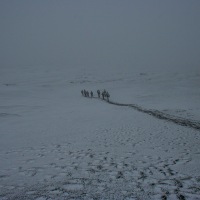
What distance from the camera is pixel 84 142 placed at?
9805 millimetres

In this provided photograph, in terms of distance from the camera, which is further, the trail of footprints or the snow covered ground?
the snow covered ground

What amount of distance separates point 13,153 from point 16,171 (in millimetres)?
2586

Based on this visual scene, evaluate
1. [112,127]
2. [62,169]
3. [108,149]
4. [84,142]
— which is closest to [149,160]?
[108,149]

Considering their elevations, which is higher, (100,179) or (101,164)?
(100,179)

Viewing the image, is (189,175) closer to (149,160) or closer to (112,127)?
(149,160)

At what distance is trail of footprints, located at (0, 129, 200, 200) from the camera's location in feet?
14.2

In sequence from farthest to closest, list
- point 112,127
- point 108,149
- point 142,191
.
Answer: point 112,127 → point 108,149 → point 142,191

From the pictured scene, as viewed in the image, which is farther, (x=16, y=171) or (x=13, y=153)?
(x=13, y=153)

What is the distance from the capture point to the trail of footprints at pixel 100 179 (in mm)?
4340

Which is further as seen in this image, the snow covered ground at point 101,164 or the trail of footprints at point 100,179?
the snow covered ground at point 101,164

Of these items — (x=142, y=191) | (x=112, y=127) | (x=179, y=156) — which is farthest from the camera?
(x=112, y=127)

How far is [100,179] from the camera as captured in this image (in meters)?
5.19

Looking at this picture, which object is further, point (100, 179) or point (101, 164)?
point (101, 164)

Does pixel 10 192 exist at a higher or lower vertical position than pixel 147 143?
higher
